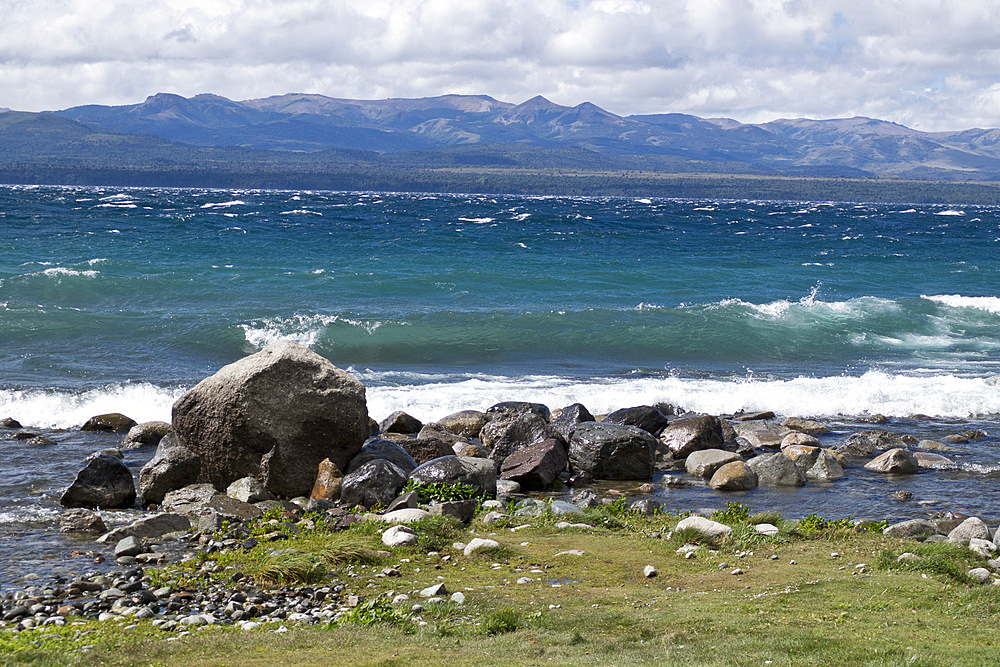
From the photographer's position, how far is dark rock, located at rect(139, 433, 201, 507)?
12.2 meters

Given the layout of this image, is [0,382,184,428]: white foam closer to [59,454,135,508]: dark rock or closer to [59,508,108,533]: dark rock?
[59,454,135,508]: dark rock

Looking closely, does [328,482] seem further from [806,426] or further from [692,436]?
[806,426]

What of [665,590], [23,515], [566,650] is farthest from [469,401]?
[566,650]

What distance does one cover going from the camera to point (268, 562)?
8.82m

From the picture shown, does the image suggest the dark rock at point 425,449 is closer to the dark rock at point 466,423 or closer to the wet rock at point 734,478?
the dark rock at point 466,423

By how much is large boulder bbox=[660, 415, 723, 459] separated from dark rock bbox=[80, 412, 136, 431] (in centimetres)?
967

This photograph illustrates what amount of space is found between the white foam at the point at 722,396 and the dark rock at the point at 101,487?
22.2 feet

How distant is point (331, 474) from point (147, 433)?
15.9 ft

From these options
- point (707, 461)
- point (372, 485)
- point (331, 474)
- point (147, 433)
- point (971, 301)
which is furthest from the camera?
point (971, 301)

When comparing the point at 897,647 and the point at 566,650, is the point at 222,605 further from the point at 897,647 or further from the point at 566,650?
the point at 897,647

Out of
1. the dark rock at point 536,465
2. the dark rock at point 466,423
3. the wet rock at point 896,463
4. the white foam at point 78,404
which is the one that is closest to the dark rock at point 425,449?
the dark rock at point 536,465

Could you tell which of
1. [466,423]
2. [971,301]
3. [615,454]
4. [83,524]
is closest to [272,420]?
[83,524]

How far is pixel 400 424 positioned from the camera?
16.4m

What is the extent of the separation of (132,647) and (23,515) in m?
5.82
